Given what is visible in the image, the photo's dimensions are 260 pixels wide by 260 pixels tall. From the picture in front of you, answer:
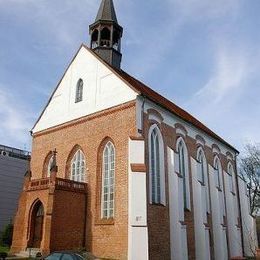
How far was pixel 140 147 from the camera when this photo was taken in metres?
19.9

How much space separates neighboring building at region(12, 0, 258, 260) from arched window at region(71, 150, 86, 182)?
0.23 feet

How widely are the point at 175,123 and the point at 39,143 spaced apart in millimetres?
10228

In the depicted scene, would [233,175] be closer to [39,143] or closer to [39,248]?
[39,143]

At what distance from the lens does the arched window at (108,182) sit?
68.5 ft

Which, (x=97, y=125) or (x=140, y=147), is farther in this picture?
(x=97, y=125)

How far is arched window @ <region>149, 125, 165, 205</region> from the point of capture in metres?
21.5

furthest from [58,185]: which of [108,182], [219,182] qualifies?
[219,182]

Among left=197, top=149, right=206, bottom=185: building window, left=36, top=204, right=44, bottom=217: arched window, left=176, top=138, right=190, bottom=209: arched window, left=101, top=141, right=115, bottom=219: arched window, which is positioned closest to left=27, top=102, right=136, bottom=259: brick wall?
left=101, top=141, right=115, bottom=219: arched window

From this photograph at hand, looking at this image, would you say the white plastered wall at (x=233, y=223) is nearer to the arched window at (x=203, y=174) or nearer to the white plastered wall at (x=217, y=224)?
the white plastered wall at (x=217, y=224)

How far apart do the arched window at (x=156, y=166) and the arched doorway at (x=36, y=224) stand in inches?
261

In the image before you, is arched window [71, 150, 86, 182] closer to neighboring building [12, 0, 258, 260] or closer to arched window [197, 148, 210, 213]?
neighboring building [12, 0, 258, 260]

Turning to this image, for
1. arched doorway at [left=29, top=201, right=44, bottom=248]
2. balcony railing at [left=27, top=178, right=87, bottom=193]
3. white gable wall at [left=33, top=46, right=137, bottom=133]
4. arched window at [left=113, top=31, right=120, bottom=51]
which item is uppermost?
arched window at [left=113, top=31, right=120, bottom=51]

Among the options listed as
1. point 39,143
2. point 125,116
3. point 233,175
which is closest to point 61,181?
point 125,116

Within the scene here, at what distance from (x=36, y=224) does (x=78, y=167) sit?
4425mm
